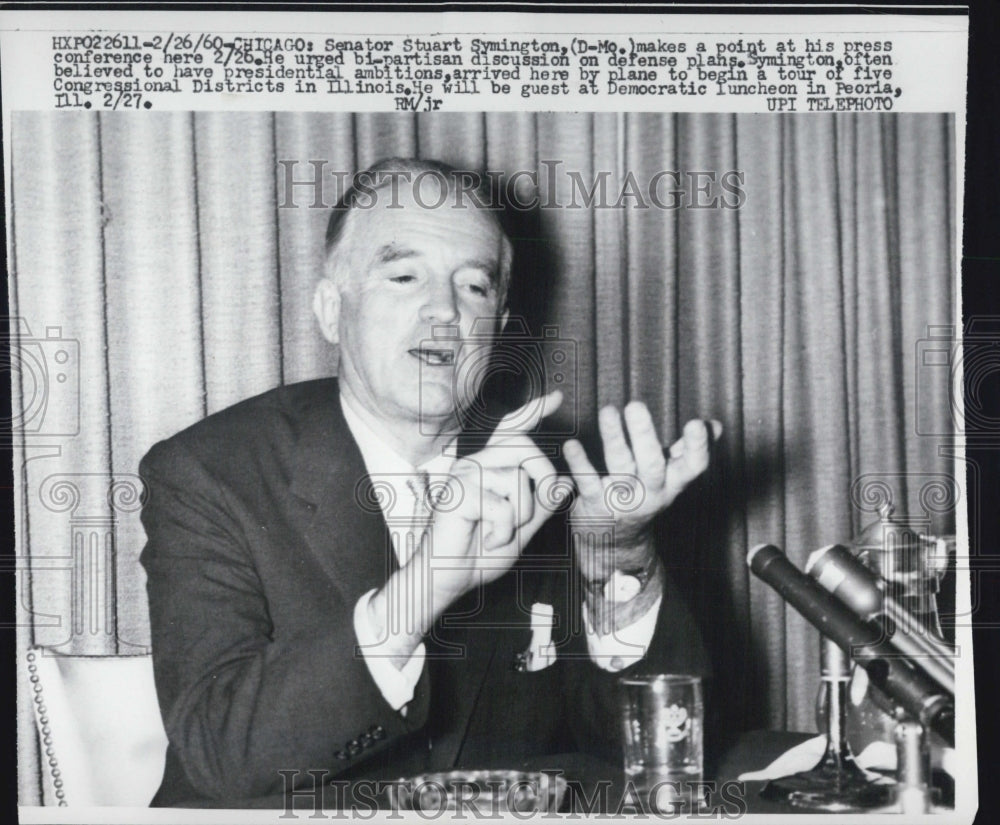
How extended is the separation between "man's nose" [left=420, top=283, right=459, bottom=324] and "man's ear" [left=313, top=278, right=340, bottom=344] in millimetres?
121

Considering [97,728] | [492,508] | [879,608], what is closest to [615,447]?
[492,508]

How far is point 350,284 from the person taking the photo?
154 cm

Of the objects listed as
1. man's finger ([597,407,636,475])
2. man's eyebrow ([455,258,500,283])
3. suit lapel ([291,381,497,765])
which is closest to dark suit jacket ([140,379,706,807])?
suit lapel ([291,381,497,765])

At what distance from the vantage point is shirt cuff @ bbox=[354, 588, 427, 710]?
1464 millimetres

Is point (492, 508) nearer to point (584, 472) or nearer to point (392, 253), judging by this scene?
point (584, 472)

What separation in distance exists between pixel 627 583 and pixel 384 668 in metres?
0.34

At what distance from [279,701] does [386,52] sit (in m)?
0.87

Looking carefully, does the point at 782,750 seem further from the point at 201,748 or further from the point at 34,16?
the point at 34,16

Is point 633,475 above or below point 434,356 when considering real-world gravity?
below

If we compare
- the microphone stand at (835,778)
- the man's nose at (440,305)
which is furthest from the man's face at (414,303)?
the microphone stand at (835,778)

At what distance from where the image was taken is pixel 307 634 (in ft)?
4.83

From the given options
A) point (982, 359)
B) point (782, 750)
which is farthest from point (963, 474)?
point (782, 750)

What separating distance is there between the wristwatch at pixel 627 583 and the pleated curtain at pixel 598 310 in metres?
0.05

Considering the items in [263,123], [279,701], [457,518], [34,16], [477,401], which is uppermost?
[34,16]
